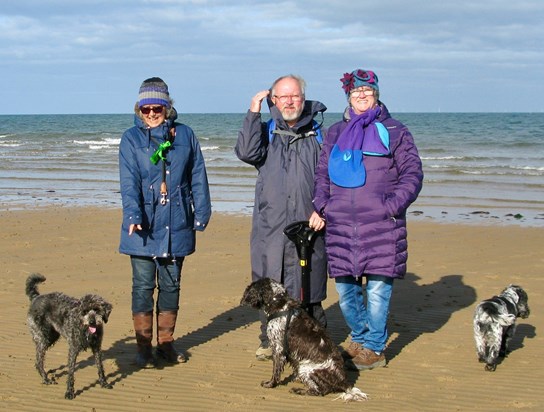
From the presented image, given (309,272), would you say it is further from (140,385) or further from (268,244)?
(140,385)

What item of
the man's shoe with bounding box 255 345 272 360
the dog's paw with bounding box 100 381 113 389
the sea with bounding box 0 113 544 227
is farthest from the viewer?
the sea with bounding box 0 113 544 227

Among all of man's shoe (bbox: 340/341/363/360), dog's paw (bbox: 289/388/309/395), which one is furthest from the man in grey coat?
dog's paw (bbox: 289/388/309/395)

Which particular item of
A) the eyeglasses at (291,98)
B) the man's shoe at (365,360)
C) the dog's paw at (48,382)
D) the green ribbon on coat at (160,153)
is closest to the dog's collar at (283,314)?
the man's shoe at (365,360)

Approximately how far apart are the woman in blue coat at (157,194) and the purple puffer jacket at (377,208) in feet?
3.31

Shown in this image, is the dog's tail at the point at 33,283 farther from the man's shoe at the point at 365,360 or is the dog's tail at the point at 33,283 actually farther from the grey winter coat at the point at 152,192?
the man's shoe at the point at 365,360

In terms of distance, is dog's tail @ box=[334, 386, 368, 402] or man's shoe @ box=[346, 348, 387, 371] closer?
dog's tail @ box=[334, 386, 368, 402]

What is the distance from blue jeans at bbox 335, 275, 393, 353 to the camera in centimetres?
570

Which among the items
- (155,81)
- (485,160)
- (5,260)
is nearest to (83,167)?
(485,160)

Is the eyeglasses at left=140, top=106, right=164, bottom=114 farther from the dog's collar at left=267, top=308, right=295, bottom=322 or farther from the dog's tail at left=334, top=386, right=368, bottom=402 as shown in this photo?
the dog's tail at left=334, top=386, right=368, bottom=402

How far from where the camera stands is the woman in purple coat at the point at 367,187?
5492mm

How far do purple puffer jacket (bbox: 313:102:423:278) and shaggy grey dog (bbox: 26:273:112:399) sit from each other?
1.75m

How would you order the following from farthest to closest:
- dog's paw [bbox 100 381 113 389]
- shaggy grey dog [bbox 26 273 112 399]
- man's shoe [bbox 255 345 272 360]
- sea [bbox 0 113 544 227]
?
sea [bbox 0 113 544 227], man's shoe [bbox 255 345 272 360], dog's paw [bbox 100 381 113 389], shaggy grey dog [bbox 26 273 112 399]

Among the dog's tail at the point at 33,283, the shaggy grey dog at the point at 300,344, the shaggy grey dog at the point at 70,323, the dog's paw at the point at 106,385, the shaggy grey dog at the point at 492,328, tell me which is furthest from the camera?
the shaggy grey dog at the point at 492,328

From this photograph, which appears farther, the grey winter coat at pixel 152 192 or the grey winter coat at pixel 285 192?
the grey winter coat at pixel 285 192
